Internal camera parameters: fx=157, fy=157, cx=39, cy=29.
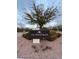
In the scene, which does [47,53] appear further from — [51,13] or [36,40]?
[51,13]

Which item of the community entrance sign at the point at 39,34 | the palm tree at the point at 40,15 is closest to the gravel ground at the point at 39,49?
the community entrance sign at the point at 39,34

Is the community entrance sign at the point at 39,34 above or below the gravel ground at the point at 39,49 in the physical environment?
above

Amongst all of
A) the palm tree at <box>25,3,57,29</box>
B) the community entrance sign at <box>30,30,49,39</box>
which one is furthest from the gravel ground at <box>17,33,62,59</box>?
the palm tree at <box>25,3,57,29</box>

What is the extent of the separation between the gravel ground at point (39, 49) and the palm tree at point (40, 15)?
17 cm

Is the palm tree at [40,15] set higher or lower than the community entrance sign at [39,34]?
higher

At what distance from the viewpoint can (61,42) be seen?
1.42m

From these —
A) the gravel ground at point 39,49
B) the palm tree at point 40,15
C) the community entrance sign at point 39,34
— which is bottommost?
the gravel ground at point 39,49

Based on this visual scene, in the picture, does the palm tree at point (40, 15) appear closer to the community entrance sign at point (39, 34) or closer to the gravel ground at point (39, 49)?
the community entrance sign at point (39, 34)

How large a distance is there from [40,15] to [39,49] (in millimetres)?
309

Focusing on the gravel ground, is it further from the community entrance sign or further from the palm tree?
the palm tree

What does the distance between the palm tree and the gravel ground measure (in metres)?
0.17

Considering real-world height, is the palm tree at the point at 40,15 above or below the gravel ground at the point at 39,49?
above

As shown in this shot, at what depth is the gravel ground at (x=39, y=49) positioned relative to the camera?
4.62 ft
